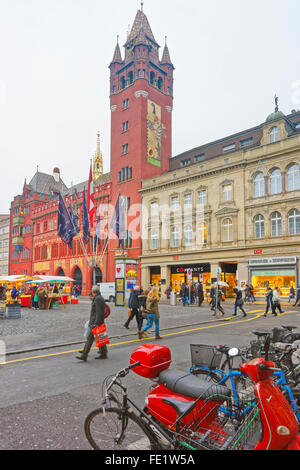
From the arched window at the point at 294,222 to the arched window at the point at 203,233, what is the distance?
9.15 m

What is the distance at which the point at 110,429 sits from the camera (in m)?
3.28

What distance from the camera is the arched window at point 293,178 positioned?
29844 millimetres

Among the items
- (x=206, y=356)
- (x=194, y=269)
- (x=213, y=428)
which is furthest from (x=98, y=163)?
(x=213, y=428)

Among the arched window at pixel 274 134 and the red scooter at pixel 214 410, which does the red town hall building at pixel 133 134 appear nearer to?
the arched window at pixel 274 134

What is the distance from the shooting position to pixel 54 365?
7.64 m

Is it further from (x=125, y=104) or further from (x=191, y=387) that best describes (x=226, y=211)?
(x=191, y=387)

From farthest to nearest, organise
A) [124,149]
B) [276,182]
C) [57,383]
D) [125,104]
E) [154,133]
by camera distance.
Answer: [125,104]
[124,149]
[154,133]
[276,182]
[57,383]

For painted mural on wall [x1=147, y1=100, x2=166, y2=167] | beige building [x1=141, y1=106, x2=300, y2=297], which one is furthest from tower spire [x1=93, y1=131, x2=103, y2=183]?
beige building [x1=141, y1=106, x2=300, y2=297]

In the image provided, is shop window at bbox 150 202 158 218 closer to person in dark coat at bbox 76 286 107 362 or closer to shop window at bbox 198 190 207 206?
shop window at bbox 198 190 207 206

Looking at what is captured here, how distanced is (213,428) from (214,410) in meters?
0.16

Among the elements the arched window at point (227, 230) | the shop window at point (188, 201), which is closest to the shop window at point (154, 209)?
the shop window at point (188, 201)

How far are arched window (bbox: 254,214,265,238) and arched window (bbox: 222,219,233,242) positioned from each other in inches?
105

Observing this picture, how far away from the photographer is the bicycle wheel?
3.12 m

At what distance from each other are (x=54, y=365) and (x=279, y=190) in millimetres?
28216
